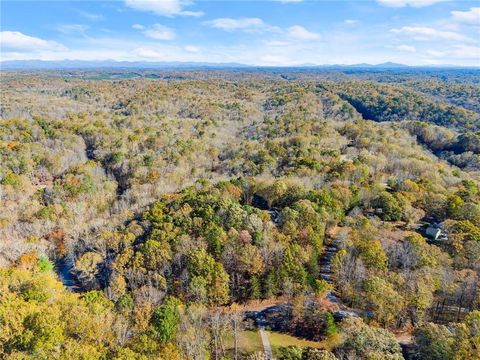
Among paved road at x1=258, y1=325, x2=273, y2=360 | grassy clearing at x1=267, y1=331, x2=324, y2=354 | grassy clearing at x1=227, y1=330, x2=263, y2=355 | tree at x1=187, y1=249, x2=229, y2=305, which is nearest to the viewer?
paved road at x1=258, y1=325, x2=273, y2=360

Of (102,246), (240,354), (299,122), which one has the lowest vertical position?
A: (240,354)

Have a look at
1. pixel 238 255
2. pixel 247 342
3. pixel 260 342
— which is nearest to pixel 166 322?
pixel 247 342

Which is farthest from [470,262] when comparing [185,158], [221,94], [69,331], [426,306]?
[221,94]

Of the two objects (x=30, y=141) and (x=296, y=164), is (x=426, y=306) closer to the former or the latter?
(x=296, y=164)

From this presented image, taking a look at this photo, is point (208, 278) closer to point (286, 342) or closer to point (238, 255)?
point (238, 255)

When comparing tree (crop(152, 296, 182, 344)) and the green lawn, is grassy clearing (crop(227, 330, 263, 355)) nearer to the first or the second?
the green lawn

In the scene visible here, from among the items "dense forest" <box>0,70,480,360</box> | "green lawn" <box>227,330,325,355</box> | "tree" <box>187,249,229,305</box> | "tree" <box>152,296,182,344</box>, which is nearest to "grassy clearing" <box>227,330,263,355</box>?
"green lawn" <box>227,330,325,355</box>
